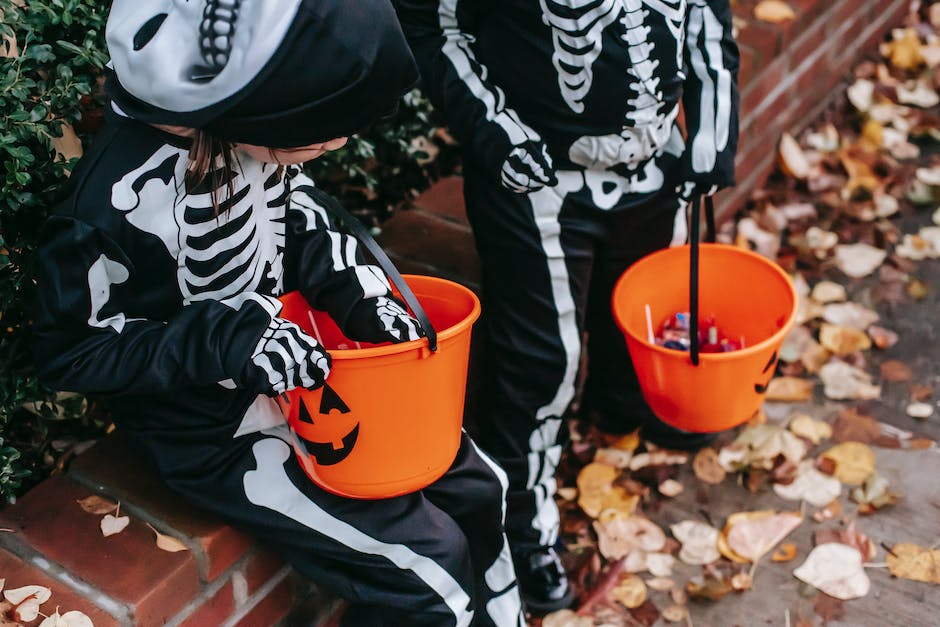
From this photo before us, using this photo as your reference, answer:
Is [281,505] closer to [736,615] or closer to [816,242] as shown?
[736,615]

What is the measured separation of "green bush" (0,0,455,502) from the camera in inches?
69.9

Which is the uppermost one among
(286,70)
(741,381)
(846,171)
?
(286,70)

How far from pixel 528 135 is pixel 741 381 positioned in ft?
2.17

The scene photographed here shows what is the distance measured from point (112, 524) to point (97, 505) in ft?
0.20

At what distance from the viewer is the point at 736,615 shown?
7.69ft

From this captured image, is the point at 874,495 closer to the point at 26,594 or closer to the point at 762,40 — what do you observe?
the point at 762,40

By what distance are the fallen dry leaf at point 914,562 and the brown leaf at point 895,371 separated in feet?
2.02

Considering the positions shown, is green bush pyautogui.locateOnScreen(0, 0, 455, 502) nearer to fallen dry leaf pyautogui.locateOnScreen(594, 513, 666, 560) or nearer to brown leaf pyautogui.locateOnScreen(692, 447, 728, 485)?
fallen dry leaf pyautogui.locateOnScreen(594, 513, 666, 560)

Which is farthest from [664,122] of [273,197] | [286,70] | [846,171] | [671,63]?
[846,171]

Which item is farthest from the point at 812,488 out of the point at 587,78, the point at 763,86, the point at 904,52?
the point at 904,52

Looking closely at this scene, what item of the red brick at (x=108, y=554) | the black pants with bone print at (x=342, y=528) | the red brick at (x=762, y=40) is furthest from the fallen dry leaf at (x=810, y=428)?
the red brick at (x=108, y=554)

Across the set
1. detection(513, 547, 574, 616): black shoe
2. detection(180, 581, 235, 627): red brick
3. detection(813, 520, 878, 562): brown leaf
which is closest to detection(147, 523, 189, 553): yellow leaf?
detection(180, 581, 235, 627): red brick

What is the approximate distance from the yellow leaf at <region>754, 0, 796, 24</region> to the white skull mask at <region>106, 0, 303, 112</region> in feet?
7.89

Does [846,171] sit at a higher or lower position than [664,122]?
lower
